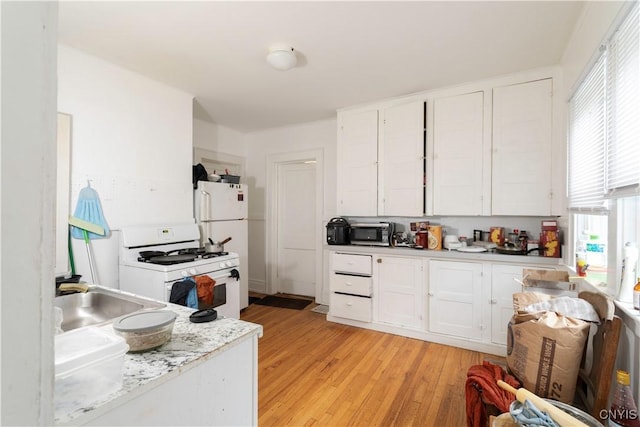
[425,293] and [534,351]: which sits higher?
[534,351]

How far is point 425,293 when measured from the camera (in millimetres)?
3049

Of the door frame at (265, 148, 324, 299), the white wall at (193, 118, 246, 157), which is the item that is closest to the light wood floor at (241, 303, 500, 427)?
the door frame at (265, 148, 324, 299)

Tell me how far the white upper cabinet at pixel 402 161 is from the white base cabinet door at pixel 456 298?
66 centimetres

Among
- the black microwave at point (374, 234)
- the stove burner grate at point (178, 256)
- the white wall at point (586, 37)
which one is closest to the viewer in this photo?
the white wall at point (586, 37)

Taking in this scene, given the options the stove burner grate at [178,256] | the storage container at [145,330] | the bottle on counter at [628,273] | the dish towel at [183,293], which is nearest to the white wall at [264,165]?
the stove burner grate at [178,256]

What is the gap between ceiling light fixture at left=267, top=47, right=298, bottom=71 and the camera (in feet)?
7.70

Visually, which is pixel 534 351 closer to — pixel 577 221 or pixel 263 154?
pixel 577 221

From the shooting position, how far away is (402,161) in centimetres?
333

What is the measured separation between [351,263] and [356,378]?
4.24 ft

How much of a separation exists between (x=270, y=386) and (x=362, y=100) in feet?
9.72

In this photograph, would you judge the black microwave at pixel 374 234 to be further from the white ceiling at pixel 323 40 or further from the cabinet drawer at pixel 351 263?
the white ceiling at pixel 323 40

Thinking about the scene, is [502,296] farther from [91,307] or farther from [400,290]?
[91,307]

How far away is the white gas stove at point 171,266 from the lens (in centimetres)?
239

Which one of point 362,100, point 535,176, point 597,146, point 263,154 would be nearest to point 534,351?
point 597,146
